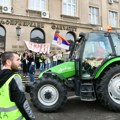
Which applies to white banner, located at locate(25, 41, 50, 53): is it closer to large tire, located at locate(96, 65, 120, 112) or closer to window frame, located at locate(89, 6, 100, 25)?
window frame, located at locate(89, 6, 100, 25)

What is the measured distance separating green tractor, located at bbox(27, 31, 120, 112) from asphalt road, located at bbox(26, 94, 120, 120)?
204 millimetres

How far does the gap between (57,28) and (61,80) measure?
19064mm

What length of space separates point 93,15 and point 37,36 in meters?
7.71

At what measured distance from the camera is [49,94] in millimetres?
7371

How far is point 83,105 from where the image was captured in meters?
8.28

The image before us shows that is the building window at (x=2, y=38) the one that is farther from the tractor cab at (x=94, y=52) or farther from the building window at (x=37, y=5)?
the tractor cab at (x=94, y=52)

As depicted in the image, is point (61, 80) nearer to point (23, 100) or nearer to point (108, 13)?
point (23, 100)

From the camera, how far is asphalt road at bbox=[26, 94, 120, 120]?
678 cm

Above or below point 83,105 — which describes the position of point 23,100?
above

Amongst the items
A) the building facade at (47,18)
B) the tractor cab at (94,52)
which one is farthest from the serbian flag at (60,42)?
the tractor cab at (94,52)

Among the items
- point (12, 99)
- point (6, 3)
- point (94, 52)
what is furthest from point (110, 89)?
point (6, 3)

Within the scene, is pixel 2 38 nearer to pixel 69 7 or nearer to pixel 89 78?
pixel 69 7

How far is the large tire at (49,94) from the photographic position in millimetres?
7293

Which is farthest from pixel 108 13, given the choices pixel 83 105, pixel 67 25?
pixel 83 105
